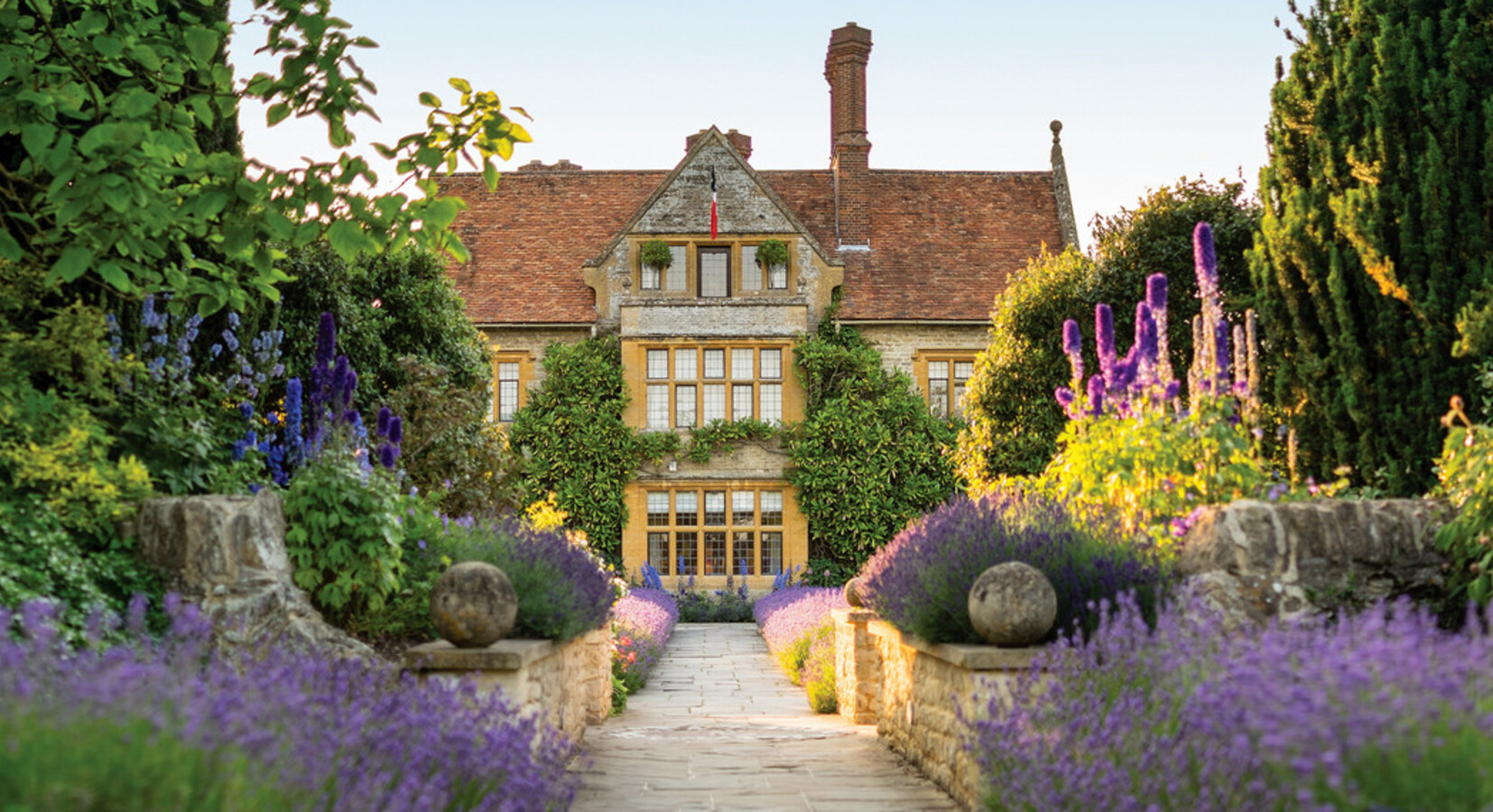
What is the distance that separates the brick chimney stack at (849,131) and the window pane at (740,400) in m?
3.52

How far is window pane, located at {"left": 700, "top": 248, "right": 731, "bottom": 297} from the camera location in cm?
2358

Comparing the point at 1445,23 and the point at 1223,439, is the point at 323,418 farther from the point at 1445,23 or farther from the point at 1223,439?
the point at 1445,23

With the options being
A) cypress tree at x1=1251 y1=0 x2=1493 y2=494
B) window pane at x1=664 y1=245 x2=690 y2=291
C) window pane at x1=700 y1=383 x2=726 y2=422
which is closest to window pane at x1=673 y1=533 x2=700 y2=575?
window pane at x1=700 y1=383 x2=726 y2=422

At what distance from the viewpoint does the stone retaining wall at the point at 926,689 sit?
5977mm

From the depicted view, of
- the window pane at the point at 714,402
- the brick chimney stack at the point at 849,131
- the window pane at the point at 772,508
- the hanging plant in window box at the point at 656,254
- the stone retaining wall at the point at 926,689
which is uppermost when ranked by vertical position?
the brick chimney stack at the point at 849,131

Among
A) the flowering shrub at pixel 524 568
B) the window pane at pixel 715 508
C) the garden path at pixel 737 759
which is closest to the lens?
the garden path at pixel 737 759

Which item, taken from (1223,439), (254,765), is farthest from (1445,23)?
(254,765)

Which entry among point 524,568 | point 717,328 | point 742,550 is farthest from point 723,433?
point 524,568

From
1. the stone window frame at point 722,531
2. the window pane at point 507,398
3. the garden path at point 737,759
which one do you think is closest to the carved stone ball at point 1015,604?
the garden path at point 737,759

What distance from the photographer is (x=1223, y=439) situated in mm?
6750

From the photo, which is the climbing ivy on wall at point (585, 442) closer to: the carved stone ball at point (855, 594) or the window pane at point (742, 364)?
the window pane at point (742, 364)

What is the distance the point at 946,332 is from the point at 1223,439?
55.7 feet

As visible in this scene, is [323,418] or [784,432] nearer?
[323,418]

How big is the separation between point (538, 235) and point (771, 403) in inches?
221
